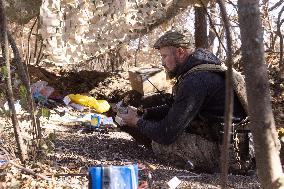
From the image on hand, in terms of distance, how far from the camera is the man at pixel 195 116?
10.5 feet

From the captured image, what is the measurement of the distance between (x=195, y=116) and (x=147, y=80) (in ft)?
7.58

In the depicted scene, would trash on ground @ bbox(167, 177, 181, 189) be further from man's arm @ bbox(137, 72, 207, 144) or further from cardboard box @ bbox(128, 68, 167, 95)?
cardboard box @ bbox(128, 68, 167, 95)

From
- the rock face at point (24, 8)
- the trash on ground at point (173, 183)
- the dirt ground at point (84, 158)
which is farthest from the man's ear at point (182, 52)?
the rock face at point (24, 8)

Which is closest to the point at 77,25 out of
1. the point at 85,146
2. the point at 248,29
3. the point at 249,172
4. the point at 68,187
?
the point at 85,146

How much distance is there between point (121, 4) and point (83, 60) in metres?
0.96

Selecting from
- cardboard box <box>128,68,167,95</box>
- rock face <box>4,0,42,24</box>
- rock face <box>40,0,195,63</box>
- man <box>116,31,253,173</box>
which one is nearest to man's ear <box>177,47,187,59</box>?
man <box>116,31,253,173</box>

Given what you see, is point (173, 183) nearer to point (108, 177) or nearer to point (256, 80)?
point (108, 177)

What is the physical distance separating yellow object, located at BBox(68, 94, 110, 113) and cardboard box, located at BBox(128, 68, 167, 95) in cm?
44

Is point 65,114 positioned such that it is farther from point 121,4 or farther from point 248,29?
point 248,29

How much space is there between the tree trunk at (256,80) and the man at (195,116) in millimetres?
2030

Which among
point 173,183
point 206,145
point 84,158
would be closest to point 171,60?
point 206,145

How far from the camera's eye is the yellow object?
5621 mm

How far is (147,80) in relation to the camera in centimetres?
557

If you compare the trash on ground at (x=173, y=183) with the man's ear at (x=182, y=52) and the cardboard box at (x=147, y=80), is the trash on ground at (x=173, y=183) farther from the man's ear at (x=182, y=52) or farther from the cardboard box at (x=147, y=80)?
the cardboard box at (x=147, y=80)
